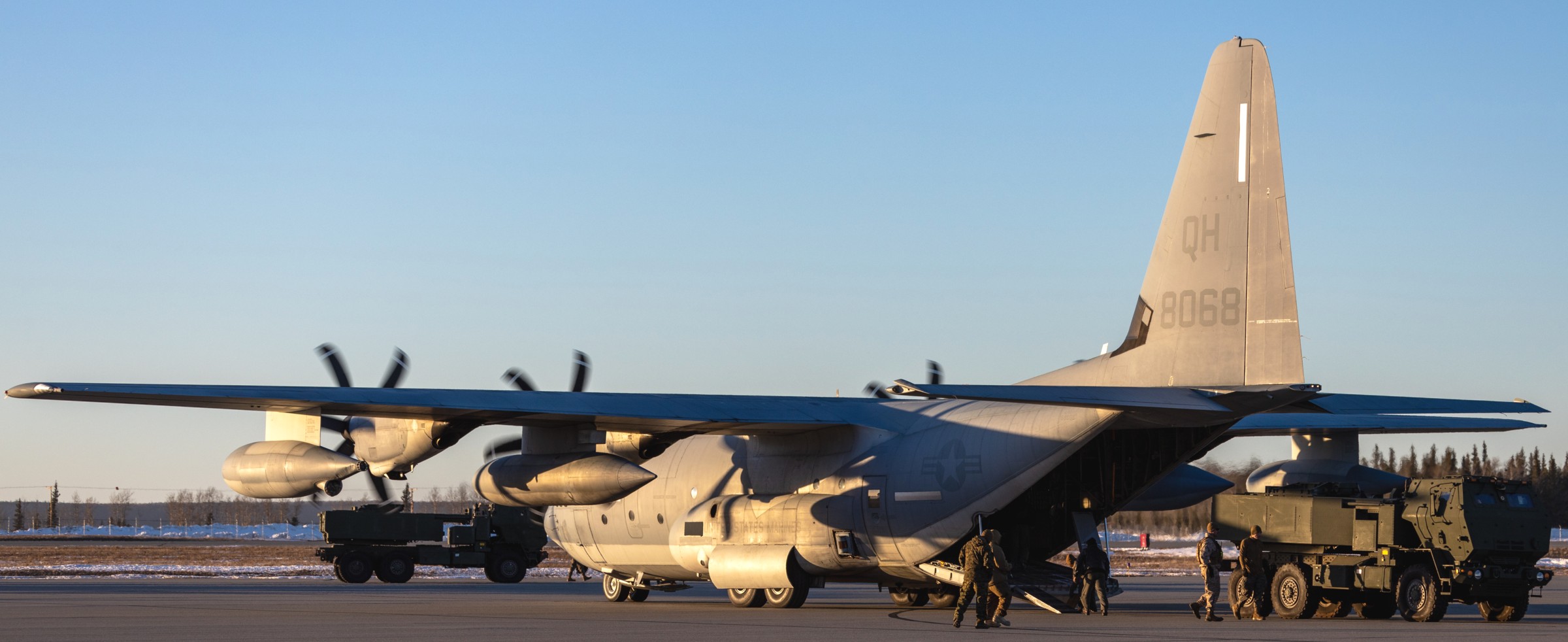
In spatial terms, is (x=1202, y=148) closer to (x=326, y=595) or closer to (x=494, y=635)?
(x=494, y=635)

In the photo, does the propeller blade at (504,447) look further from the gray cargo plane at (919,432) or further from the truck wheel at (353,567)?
the truck wheel at (353,567)

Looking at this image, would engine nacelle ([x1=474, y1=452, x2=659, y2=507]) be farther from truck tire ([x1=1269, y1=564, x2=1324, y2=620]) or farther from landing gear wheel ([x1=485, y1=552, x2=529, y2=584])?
landing gear wheel ([x1=485, y1=552, x2=529, y2=584])

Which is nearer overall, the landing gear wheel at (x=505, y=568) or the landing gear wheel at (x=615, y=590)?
the landing gear wheel at (x=615, y=590)

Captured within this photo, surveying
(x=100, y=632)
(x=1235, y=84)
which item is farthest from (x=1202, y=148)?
(x=100, y=632)

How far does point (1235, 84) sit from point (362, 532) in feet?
77.9

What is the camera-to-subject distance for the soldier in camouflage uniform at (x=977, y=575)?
1638 centimetres

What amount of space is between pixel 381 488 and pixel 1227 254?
41.5 feet

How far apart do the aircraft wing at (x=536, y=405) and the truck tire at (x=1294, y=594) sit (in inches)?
200

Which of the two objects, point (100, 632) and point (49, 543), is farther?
point (49, 543)

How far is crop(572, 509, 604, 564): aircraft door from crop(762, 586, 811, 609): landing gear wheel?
418 centimetres

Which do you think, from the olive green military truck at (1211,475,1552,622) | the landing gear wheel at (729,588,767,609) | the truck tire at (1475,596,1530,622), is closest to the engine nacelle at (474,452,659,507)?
the landing gear wheel at (729,588,767,609)

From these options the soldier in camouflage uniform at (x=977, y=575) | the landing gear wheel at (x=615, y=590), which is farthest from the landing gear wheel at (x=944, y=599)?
the landing gear wheel at (x=615, y=590)

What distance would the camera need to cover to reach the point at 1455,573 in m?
17.2

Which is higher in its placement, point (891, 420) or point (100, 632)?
point (891, 420)
